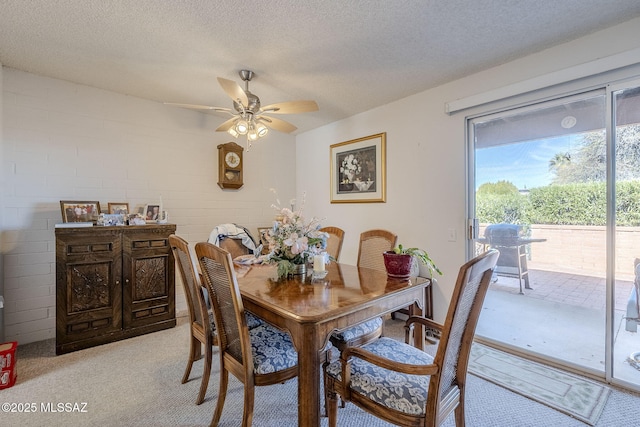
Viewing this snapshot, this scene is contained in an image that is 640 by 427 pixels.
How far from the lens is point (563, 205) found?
7.41 feet

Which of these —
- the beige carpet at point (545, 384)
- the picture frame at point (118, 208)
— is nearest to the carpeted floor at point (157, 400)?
the beige carpet at point (545, 384)

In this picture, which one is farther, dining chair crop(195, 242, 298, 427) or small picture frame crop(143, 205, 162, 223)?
small picture frame crop(143, 205, 162, 223)

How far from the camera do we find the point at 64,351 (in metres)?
2.43

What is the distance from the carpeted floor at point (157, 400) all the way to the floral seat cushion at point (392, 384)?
1.91ft

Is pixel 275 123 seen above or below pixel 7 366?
above

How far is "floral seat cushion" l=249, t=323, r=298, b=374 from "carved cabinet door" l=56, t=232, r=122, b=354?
183 centimetres

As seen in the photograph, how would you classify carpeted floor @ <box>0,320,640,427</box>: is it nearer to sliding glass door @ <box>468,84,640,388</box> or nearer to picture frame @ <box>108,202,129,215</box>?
sliding glass door @ <box>468,84,640,388</box>

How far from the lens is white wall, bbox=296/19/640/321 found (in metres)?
2.30

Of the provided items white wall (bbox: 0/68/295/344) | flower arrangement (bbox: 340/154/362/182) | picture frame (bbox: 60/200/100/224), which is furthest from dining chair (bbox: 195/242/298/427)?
flower arrangement (bbox: 340/154/362/182)

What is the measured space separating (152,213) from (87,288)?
0.95m

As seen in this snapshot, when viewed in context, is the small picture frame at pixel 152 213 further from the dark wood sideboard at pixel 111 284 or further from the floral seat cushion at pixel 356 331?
the floral seat cushion at pixel 356 331

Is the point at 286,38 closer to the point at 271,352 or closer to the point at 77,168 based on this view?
the point at 271,352

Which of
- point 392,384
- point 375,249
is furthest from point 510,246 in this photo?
point 392,384

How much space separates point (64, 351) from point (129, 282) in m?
0.71
